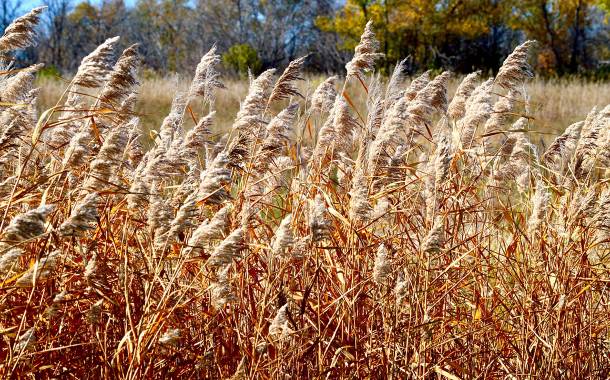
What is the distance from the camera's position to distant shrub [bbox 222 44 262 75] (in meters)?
30.1

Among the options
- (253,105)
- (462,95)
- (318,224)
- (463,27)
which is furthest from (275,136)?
(463,27)

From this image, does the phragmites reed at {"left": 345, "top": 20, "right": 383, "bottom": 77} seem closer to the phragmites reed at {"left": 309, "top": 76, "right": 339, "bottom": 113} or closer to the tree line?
the phragmites reed at {"left": 309, "top": 76, "right": 339, "bottom": 113}

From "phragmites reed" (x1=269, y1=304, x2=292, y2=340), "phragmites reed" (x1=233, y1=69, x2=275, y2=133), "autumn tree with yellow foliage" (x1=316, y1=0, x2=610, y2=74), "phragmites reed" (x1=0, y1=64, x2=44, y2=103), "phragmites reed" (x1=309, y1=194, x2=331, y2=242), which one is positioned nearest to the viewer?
"phragmites reed" (x1=269, y1=304, x2=292, y2=340)

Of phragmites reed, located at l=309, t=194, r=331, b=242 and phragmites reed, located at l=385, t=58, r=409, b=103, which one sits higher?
phragmites reed, located at l=385, t=58, r=409, b=103

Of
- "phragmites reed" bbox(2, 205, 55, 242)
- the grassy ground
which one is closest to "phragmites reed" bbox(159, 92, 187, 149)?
"phragmites reed" bbox(2, 205, 55, 242)

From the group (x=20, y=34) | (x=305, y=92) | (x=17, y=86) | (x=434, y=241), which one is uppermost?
(x=20, y=34)

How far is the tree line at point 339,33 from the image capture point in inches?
1134

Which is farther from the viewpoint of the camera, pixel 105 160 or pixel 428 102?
pixel 428 102

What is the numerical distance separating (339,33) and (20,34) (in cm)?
2913

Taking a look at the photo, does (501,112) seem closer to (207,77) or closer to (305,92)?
(207,77)

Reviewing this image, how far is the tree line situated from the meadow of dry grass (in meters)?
21.5

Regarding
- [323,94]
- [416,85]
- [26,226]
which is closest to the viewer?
[26,226]

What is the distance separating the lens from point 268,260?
261cm

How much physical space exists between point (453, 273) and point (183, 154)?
1.28 metres
